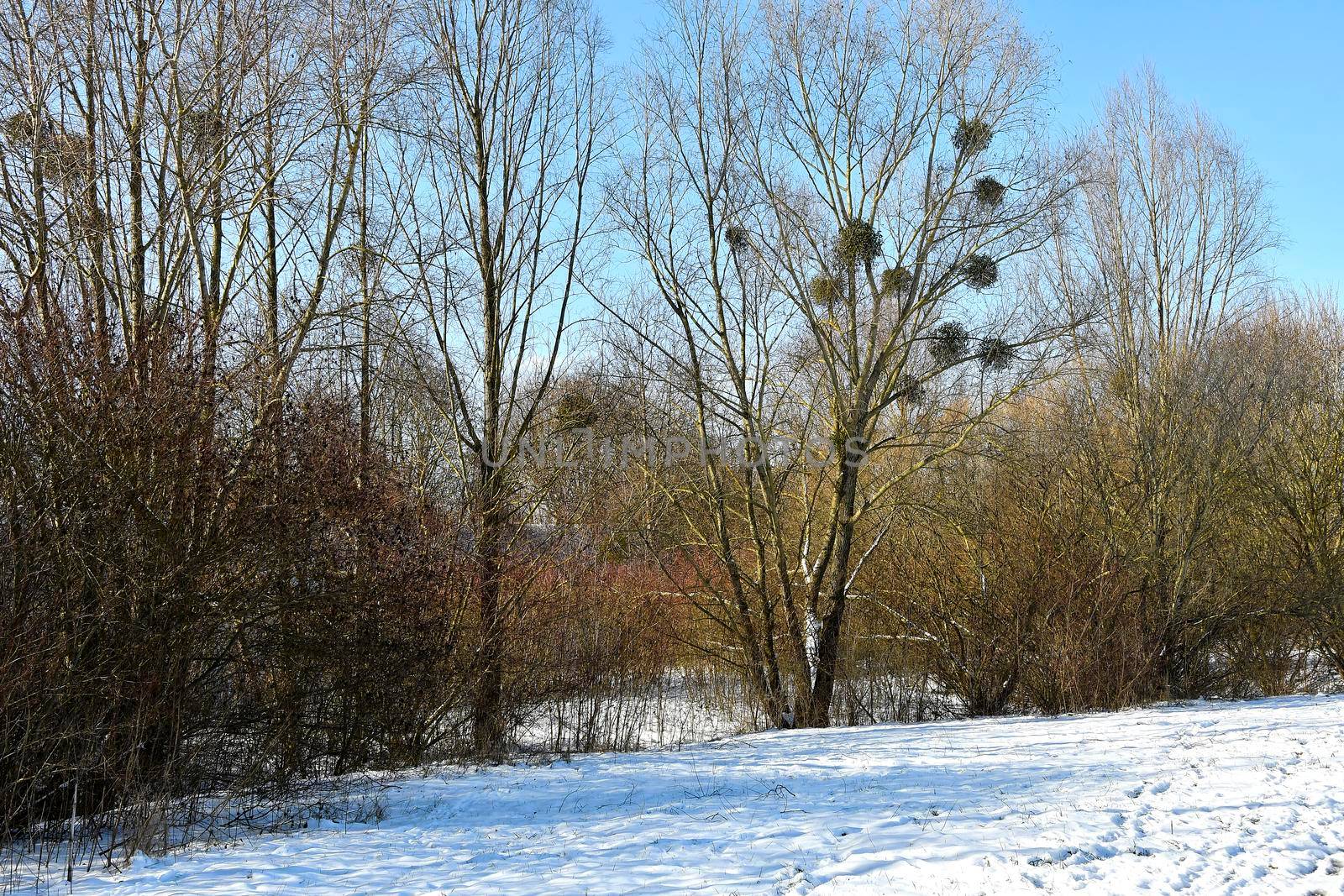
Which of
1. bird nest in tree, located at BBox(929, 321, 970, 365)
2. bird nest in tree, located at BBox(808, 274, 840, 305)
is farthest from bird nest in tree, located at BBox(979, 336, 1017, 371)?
bird nest in tree, located at BBox(808, 274, 840, 305)

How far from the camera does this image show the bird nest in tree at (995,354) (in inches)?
456

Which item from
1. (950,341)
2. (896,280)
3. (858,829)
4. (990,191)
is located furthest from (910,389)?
(858,829)

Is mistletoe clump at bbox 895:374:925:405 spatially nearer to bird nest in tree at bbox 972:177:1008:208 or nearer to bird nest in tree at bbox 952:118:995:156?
bird nest in tree at bbox 972:177:1008:208

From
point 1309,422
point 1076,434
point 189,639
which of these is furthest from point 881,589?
point 189,639

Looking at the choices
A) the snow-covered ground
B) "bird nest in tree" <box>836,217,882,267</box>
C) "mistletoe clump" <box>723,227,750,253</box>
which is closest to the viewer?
the snow-covered ground

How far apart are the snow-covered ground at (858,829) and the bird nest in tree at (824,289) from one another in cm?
614

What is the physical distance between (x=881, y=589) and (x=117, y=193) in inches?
446

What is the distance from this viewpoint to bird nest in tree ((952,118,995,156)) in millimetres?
11891

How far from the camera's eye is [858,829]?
580 cm

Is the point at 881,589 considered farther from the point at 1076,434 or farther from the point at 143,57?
the point at 143,57

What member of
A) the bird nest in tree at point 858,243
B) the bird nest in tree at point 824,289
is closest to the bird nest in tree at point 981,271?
the bird nest in tree at point 858,243

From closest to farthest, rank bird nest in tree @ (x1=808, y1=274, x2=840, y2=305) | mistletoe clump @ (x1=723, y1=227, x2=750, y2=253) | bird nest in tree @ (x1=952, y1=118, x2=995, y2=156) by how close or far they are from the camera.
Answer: bird nest in tree @ (x1=952, y1=118, x2=995, y2=156), bird nest in tree @ (x1=808, y1=274, x2=840, y2=305), mistletoe clump @ (x1=723, y1=227, x2=750, y2=253)

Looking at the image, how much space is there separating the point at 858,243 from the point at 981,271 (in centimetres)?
161

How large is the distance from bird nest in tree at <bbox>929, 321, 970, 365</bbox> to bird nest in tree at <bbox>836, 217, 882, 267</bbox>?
1287 mm
